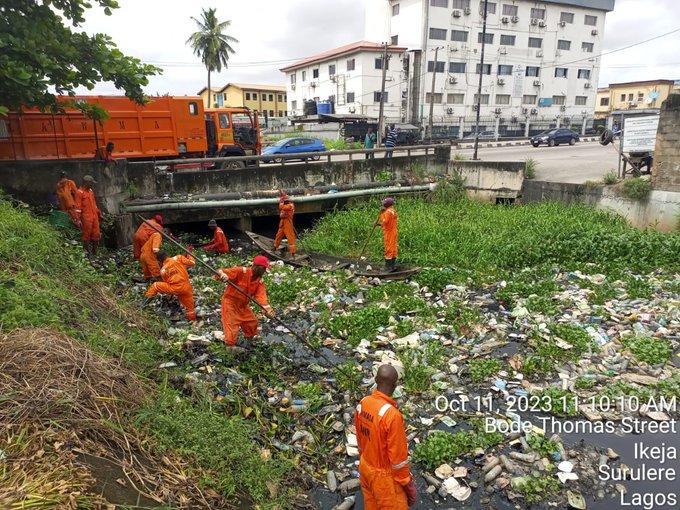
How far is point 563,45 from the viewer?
43.4 meters

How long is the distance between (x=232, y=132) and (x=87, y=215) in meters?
8.70

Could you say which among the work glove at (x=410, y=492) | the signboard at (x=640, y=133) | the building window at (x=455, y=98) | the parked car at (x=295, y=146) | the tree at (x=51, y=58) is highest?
the building window at (x=455, y=98)

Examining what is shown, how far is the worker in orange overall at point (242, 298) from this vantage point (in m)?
5.63

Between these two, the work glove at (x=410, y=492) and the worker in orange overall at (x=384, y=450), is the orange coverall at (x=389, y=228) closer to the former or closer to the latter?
the worker in orange overall at (x=384, y=450)

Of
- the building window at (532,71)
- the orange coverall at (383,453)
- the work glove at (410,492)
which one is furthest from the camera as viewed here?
the building window at (532,71)

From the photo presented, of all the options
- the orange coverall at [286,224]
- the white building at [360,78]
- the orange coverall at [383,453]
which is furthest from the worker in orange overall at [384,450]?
the white building at [360,78]

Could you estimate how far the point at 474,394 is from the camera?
16.9 feet

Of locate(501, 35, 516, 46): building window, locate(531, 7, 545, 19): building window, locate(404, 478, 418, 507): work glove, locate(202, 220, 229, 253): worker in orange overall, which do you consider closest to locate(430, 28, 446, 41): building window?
locate(501, 35, 516, 46): building window

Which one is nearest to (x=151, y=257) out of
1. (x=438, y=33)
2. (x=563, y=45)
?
(x=438, y=33)

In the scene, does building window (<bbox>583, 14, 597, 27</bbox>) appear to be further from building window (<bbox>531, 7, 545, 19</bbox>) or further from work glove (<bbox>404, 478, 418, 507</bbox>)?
work glove (<bbox>404, 478, 418, 507</bbox>)

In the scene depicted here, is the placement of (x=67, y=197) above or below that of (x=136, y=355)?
above

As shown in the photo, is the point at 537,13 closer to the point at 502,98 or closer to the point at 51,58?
the point at 502,98

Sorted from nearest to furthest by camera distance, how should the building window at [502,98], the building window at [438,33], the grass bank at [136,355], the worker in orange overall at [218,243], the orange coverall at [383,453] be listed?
1. the orange coverall at [383,453]
2. the grass bank at [136,355]
3. the worker in orange overall at [218,243]
4. the building window at [438,33]
5. the building window at [502,98]

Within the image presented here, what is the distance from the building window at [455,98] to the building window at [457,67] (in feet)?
6.39
